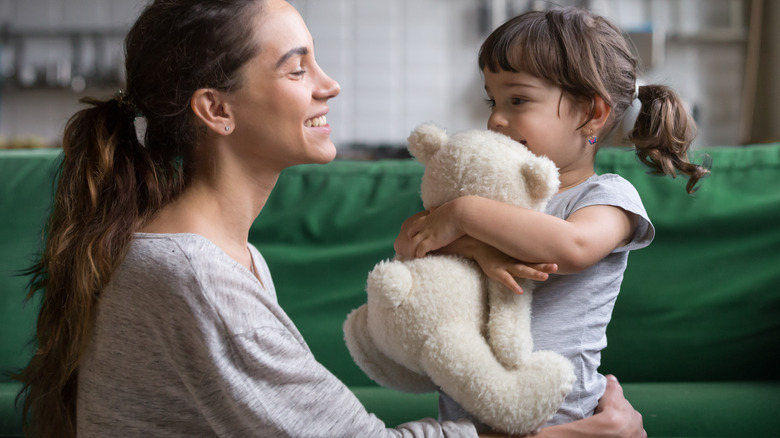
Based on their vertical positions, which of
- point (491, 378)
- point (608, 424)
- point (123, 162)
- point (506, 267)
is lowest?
point (608, 424)

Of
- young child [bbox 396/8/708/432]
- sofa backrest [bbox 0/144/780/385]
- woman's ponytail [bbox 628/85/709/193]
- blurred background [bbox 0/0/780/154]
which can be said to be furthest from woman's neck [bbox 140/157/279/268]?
blurred background [bbox 0/0/780/154]

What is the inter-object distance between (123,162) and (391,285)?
1.45 ft

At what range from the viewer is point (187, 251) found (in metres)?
0.83

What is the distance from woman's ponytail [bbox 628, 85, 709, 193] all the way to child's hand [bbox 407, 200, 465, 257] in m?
0.40

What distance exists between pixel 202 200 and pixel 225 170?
6cm

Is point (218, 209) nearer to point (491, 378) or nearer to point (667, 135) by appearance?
point (491, 378)

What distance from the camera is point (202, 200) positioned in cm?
97

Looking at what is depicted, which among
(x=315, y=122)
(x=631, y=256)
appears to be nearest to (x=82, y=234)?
(x=315, y=122)

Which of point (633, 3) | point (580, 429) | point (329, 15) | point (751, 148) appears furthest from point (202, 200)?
point (633, 3)

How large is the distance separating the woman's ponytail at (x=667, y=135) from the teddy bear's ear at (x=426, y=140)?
0.37 metres

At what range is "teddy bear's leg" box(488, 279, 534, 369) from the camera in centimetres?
82

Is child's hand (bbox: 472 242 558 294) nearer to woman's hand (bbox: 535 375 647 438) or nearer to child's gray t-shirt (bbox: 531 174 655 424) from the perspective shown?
child's gray t-shirt (bbox: 531 174 655 424)

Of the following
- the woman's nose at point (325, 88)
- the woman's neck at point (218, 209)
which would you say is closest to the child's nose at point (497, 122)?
the woman's nose at point (325, 88)

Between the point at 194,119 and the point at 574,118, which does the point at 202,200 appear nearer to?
the point at 194,119
